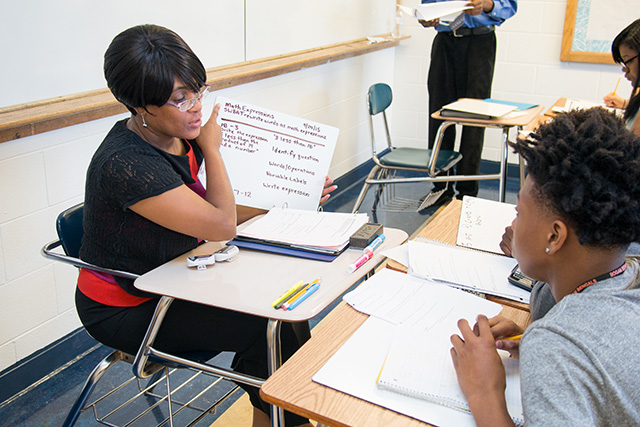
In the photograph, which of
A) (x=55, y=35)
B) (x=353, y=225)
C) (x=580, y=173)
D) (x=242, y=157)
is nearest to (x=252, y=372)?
(x=353, y=225)

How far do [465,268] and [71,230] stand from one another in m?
1.02

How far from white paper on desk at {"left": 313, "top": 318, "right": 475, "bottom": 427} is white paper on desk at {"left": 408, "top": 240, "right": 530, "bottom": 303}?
0.25m

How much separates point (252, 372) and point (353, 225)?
0.45 metres

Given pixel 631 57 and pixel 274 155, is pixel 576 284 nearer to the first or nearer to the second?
pixel 274 155

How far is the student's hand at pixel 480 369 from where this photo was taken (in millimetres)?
910

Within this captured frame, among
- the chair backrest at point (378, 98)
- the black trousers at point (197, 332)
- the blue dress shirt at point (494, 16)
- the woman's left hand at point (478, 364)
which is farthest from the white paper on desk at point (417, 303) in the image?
the blue dress shirt at point (494, 16)

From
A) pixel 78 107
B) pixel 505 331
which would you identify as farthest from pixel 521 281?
pixel 78 107

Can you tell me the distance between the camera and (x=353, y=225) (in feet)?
5.31

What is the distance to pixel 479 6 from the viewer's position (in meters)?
3.44

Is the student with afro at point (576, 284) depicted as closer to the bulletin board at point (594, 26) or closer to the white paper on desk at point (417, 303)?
the white paper on desk at point (417, 303)

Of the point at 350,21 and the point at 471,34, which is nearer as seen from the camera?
the point at 471,34

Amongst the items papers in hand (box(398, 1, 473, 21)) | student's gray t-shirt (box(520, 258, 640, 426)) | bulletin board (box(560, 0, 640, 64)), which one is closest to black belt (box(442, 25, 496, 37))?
papers in hand (box(398, 1, 473, 21))

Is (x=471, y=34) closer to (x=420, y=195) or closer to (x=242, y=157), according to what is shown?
(x=420, y=195)

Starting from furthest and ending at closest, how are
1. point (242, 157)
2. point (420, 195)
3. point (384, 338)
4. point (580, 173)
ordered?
point (420, 195) → point (242, 157) → point (384, 338) → point (580, 173)
